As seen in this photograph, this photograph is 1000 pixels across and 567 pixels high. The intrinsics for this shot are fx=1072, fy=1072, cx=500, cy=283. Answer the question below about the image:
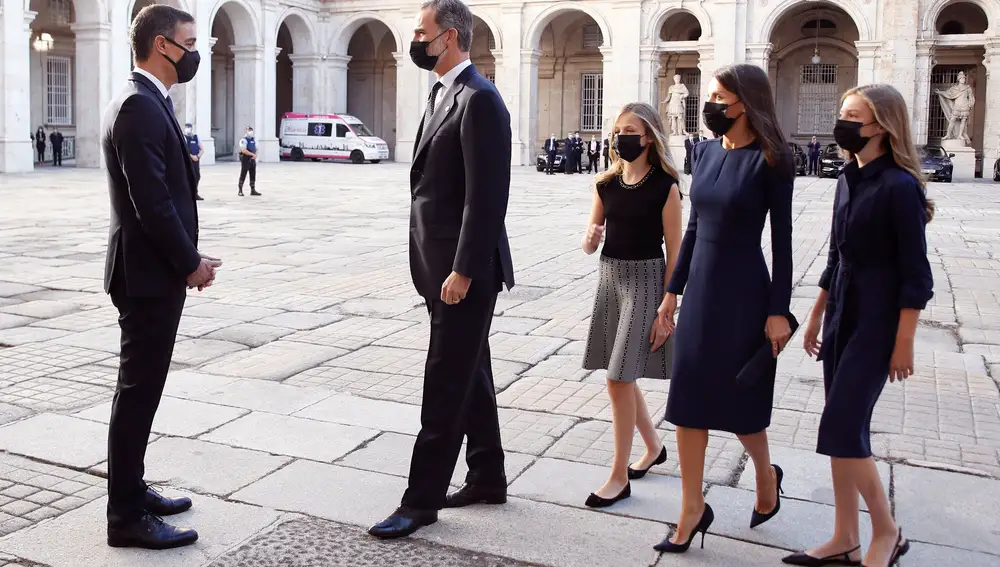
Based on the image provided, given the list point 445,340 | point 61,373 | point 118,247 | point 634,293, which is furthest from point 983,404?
point 61,373

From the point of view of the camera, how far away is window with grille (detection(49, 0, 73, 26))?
33.3m

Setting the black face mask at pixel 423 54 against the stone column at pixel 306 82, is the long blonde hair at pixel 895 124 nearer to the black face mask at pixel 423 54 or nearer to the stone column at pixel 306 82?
the black face mask at pixel 423 54

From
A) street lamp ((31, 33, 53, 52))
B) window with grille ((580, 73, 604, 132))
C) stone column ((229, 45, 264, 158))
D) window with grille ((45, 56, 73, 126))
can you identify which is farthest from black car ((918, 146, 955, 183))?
window with grille ((45, 56, 73, 126))

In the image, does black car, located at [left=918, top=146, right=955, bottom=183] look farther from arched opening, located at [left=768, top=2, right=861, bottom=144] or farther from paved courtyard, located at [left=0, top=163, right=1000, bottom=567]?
paved courtyard, located at [left=0, top=163, right=1000, bottom=567]

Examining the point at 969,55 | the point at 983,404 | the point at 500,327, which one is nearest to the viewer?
the point at 983,404

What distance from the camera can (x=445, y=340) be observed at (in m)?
3.88

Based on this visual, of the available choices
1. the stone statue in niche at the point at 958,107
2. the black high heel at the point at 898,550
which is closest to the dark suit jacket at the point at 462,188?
the black high heel at the point at 898,550

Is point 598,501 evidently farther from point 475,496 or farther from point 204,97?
point 204,97

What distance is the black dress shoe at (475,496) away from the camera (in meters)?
4.20

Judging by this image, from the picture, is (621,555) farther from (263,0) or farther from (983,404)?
(263,0)

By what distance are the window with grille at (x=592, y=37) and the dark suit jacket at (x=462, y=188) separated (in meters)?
38.6

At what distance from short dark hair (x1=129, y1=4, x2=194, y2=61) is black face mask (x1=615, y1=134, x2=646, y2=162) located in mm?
1645

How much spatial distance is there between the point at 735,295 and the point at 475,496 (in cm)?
133

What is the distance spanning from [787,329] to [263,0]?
118ft
